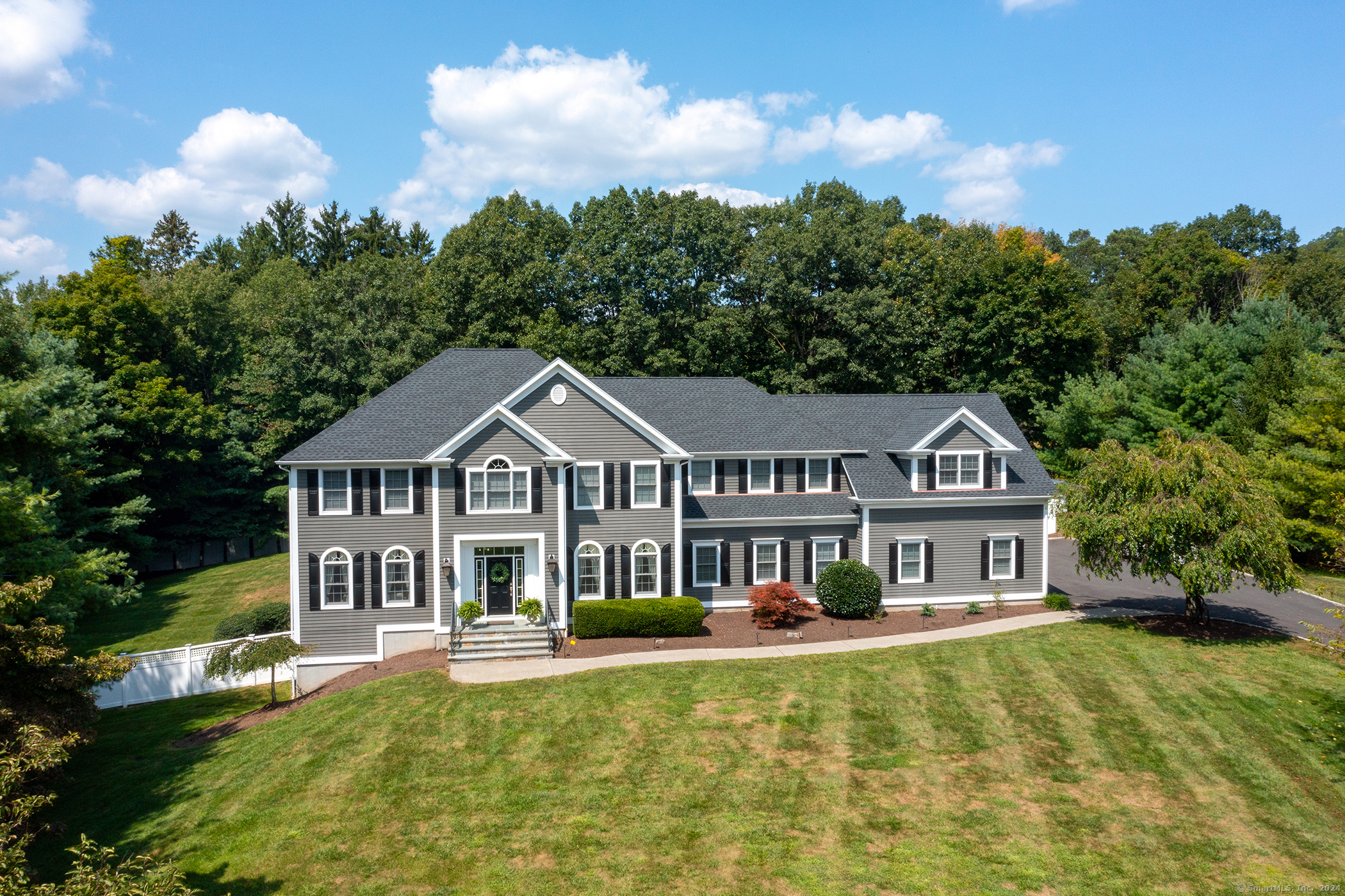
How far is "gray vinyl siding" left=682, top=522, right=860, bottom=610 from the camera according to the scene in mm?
28516

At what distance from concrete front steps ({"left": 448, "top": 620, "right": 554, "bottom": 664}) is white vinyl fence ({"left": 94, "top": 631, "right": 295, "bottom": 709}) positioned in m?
6.30

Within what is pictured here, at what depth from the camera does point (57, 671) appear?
618 inches

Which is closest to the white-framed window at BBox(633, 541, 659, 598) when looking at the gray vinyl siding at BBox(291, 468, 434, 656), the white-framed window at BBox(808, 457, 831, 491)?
the gray vinyl siding at BBox(291, 468, 434, 656)

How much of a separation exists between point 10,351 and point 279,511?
28287 mm

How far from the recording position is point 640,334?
1780 inches

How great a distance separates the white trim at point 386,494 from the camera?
82.2 feet

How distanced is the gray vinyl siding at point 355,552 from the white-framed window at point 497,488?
1750 millimetres

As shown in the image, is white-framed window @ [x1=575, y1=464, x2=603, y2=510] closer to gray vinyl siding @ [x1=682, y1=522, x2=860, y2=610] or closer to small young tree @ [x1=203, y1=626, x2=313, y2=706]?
gray vinyl siding @ [x1=682, y1=522, x2=860, y2=610]

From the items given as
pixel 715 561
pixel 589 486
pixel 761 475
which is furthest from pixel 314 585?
pixel 761 475

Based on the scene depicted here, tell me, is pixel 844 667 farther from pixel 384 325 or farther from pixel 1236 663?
pixel 384 325

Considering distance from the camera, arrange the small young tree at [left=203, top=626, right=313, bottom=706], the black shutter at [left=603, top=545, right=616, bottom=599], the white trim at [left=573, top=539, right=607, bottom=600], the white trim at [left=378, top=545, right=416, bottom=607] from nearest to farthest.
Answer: the small young tree at [left=203, top=626, right=313, bottom=706]
the white trim at [left=378, top=545, right=416, bottom=607]
the white trim at [left=573, top=539, right=607, bottom=600]
the black shutter at [left=603, top=545, right=616, bottom=599]

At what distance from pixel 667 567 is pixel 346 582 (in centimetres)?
1077

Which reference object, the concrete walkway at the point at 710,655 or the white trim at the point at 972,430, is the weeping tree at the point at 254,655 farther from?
the white trim at the point at 972,430

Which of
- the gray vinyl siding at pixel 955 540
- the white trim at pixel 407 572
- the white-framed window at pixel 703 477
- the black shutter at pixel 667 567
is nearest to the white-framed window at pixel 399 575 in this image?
the white trim at pixel 407 572
